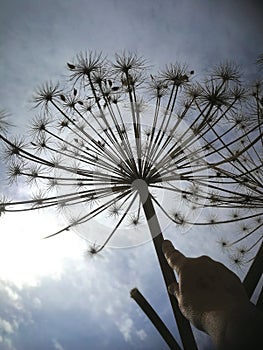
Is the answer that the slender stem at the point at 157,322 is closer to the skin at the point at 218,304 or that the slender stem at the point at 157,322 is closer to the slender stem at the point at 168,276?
the slender stem at the point at 168,276

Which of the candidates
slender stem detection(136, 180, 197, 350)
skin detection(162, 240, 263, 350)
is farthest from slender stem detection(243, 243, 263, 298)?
skin detection(162, 240, 263, 350)

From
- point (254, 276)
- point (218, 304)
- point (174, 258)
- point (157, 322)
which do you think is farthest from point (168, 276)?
point (218, 304)

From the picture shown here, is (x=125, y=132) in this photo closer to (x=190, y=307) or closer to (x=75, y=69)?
(x=75, y=69)

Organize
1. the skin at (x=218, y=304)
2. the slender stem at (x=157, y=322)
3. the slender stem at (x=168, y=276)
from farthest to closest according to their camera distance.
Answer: the slender stem at (x=157, y=322)
the slender stem at (x=168, y=276)
the skin at (x=218, y=304)

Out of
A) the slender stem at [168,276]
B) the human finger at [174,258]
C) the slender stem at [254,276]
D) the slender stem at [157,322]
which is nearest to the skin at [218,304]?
the human finger at [174,258]

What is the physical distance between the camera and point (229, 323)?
187 cm

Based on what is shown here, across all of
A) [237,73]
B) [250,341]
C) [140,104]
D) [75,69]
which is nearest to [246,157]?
[237,73]

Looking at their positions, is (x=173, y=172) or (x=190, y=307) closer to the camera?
(x=190, y=307)

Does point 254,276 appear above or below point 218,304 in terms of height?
above

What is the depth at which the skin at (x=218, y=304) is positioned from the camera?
1779 mm

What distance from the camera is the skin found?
1.78m

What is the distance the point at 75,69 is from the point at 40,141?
1674mm

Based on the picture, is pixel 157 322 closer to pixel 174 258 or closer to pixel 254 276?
pixel 174 258

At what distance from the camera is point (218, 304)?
81.4 inches
